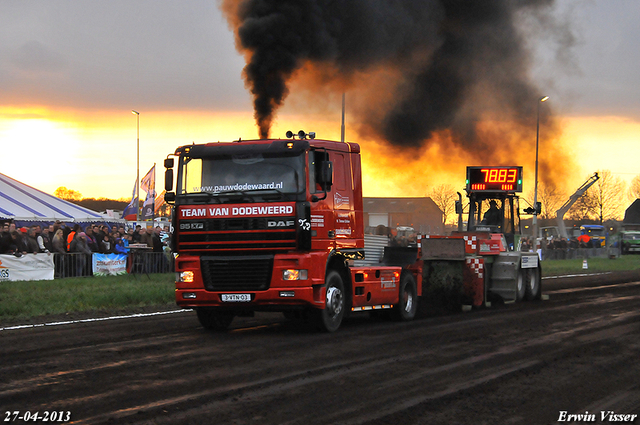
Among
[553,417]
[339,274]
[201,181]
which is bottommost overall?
[553,417]

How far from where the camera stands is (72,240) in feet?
72.0

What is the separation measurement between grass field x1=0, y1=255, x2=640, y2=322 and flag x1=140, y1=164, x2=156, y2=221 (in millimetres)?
13825

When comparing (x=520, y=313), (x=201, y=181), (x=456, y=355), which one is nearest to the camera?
(x=456, y=355)

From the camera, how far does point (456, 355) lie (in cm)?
933

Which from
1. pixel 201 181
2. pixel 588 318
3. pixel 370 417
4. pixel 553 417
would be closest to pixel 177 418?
pixel 370 417

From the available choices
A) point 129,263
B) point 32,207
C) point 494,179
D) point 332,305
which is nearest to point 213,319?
point 332,305

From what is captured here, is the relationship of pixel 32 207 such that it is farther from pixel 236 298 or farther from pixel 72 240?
pixel 236 298

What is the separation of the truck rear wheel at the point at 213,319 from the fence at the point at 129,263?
1040cm

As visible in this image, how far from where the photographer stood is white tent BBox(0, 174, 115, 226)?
93.3 feet

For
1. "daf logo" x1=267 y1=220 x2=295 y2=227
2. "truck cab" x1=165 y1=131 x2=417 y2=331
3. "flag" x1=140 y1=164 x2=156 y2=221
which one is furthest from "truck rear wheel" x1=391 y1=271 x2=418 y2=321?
"flag" x1=140 y1=164 x2=156 y2=221

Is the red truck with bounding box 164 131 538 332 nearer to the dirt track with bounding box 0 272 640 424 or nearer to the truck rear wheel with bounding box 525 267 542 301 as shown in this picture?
the dirt track with bounding box 0 272 640 424

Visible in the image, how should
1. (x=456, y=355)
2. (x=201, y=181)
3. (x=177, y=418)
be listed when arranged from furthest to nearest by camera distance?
(x=201, y=181)
(x=456, y=355)
(x=177, y=418)

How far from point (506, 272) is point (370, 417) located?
12277 millimetres

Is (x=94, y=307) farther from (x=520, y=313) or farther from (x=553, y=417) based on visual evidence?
(x=553, y=417)
